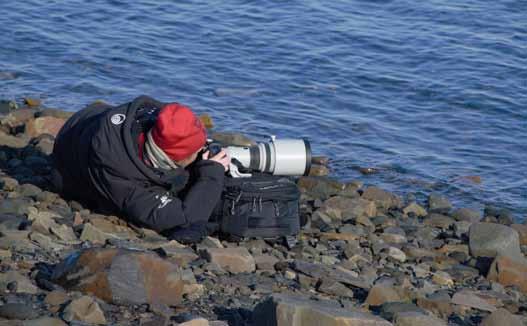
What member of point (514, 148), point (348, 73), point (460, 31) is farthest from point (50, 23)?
point (514, 148)

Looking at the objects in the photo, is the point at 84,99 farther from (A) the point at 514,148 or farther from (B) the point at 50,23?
(A) the point at 514,148

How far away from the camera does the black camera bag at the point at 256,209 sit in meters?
6.88

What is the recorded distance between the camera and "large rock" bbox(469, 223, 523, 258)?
25.5ft

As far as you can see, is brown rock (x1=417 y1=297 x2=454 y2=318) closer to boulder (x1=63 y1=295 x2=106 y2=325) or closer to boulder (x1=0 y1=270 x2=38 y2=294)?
boulder (x1=63 y1=295 x2=106 y2=325)

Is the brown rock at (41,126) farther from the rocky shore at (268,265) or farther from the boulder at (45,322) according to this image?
the boulder at (45,322)

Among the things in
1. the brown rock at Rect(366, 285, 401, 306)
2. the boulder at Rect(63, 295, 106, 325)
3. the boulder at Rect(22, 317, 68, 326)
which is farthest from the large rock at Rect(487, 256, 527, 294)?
the boulder at Rect(22, 317, 68, 326)

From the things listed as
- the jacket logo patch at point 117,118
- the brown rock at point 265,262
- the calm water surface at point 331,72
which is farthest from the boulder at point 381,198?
the jacket logo patch at point 117,118

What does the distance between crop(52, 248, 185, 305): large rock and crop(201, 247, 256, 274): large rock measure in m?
0.91

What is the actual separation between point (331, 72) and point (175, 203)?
732cm

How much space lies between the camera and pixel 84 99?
12.1m

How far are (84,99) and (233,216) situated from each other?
565 cm

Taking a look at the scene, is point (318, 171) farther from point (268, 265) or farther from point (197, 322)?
point (197, 322)

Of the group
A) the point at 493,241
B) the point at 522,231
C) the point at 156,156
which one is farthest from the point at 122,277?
the point at 522,231

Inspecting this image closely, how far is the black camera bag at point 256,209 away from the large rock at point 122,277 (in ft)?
5.60
